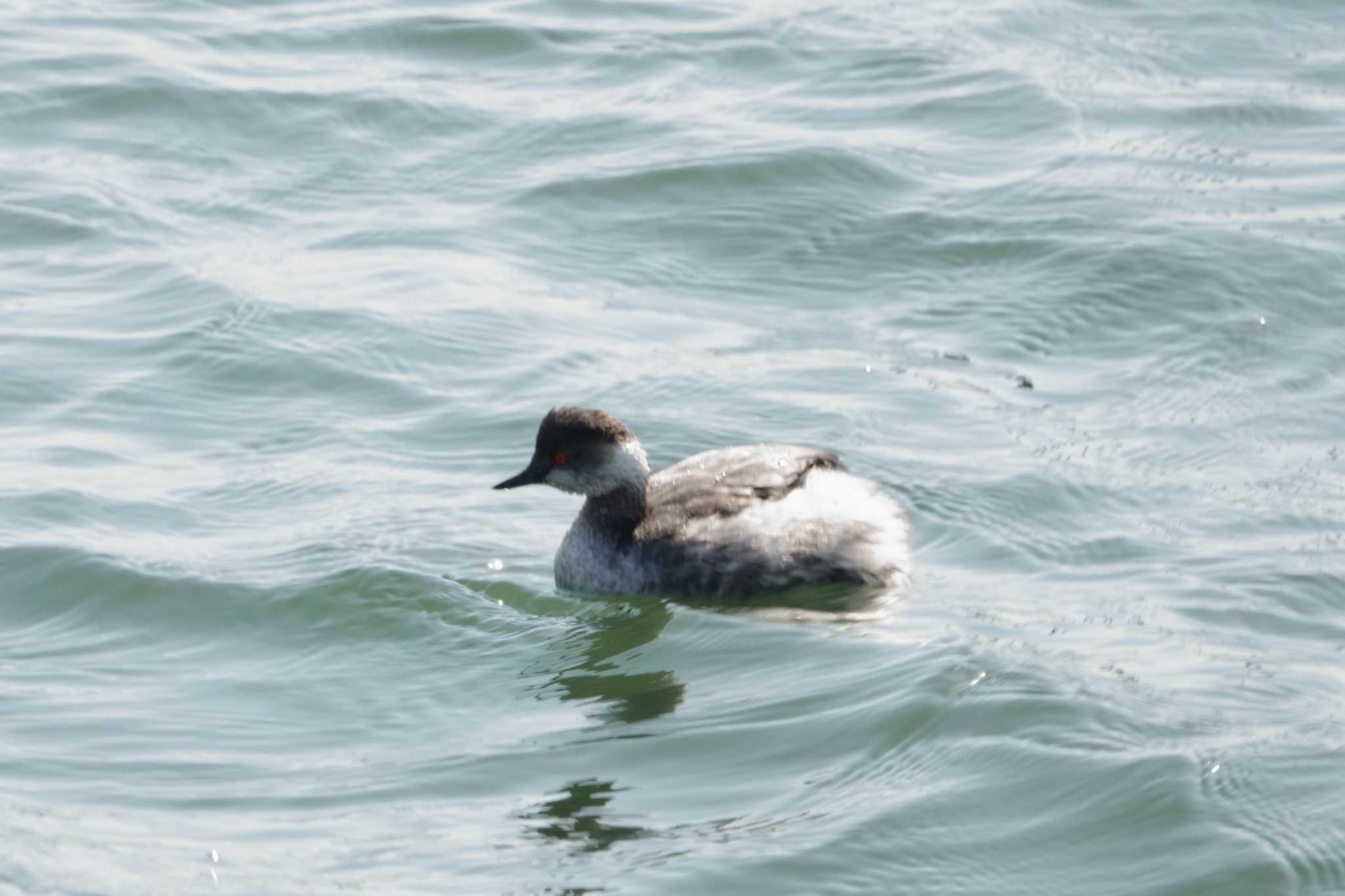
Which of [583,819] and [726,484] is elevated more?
[726,484]

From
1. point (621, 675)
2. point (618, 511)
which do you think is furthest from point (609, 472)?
point (621, 675)

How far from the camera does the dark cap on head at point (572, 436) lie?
9.33 meters

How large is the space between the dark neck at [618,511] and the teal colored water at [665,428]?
0.33 m

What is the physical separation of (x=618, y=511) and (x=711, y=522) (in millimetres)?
400

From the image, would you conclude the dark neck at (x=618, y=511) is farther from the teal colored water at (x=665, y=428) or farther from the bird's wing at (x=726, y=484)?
the teal colored water at (x=665, y=428)

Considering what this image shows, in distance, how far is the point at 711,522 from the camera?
367 inches

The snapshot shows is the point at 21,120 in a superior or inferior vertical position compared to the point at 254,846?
superior

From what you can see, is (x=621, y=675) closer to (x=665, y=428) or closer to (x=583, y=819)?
(x=583, y=819)

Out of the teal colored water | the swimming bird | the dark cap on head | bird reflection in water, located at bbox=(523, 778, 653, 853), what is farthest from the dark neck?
bird reflection in water, located at bbox=(523, 778, 653, 853)

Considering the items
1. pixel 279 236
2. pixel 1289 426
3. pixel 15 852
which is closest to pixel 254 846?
pixel 15 852

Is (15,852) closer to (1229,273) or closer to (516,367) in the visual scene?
(516,367)

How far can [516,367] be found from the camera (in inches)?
452

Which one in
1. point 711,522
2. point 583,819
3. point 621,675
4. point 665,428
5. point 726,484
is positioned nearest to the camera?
point 583,819

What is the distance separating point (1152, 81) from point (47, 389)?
784 centimetres
